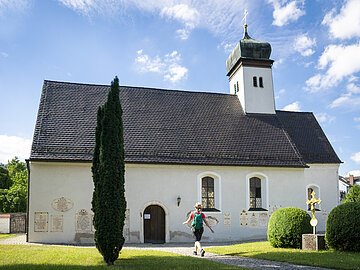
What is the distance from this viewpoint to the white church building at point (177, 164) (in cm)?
1980

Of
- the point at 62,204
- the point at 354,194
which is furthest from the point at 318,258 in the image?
the point at 354,194

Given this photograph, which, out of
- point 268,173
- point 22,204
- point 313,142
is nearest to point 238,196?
point 268,173

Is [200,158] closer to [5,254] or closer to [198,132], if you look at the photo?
[198,132]

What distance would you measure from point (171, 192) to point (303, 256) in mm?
8920

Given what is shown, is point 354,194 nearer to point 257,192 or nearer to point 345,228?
point 257,192

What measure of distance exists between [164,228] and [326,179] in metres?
11.4

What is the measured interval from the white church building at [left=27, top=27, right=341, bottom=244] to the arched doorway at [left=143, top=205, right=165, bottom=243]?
0.05 meters

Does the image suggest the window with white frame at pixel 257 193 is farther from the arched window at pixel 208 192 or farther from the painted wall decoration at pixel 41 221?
the painted wall decoration at pixel 41 221

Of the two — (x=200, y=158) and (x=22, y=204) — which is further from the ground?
(x=200, y=158)

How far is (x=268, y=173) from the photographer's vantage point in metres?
22.8

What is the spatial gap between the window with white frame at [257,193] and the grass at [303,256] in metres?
5.96

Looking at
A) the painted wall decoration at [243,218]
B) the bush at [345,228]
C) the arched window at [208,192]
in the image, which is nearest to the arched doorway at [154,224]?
the arched window at [208,192]

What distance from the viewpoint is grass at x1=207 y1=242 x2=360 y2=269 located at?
11.9 meters

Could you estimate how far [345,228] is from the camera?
1468cm
